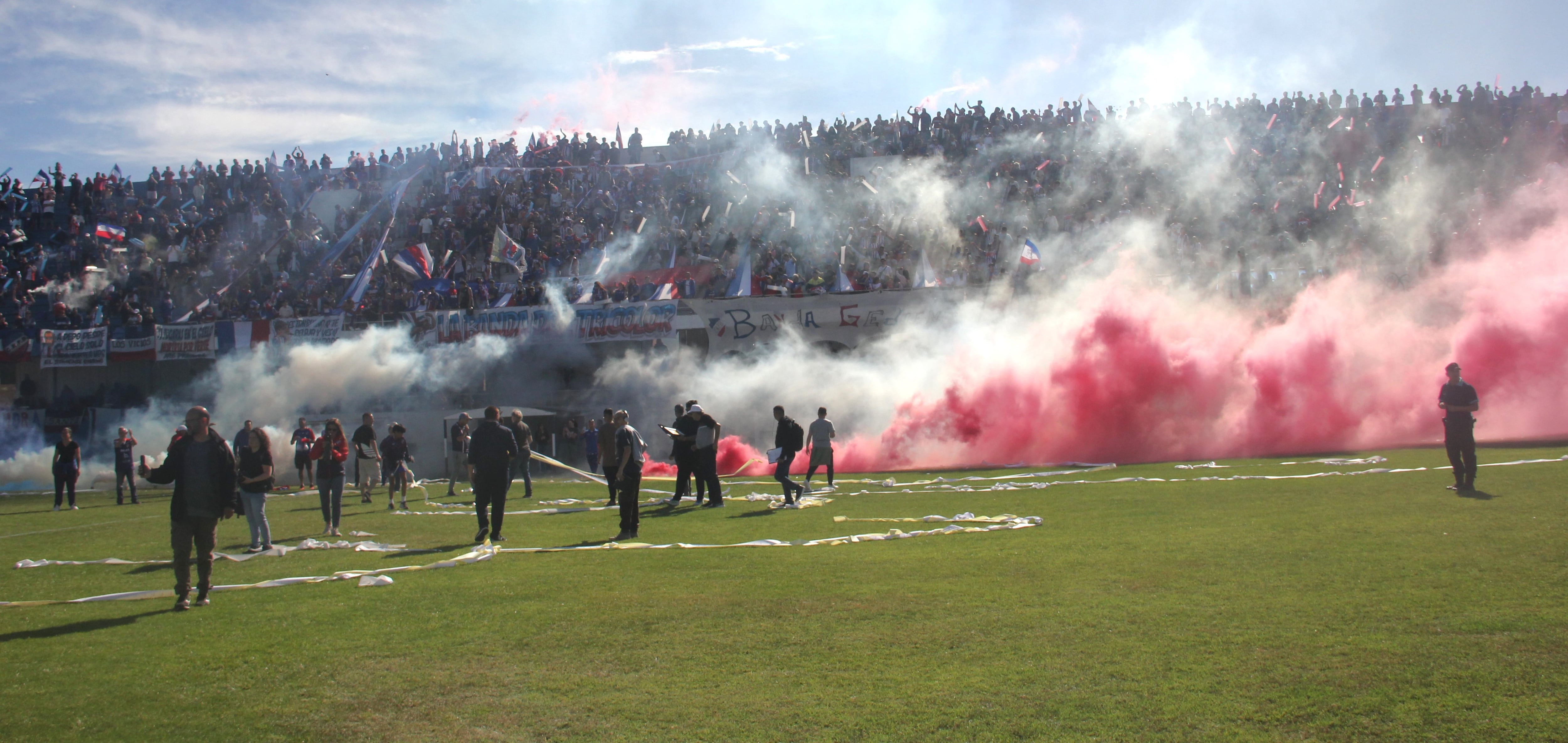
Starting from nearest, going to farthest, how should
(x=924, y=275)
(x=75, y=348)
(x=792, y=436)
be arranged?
(x=792, y=436), (x=924, y=275), (x=75, y=348)

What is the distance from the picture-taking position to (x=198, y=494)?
854 centimetres

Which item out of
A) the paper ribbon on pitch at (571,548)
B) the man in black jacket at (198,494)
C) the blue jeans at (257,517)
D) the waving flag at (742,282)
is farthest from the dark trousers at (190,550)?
the waving flag at (742,282)

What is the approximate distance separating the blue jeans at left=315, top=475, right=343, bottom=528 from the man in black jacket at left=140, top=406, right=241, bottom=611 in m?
4.75

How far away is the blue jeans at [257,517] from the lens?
11906 millimetres

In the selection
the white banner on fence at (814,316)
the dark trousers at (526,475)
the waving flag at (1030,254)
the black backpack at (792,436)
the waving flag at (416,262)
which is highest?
the waving flag at (416,262)

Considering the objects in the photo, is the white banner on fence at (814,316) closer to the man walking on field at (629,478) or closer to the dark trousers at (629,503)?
the man walking on field at (629,478)

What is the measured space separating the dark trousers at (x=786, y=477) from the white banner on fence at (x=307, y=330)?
19196mm

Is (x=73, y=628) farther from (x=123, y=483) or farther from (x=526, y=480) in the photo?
(x=123, y=483)

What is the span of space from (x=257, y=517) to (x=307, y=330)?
1981 centimetres

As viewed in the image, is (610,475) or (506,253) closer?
(610,475)

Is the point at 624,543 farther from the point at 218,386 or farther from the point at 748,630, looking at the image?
the point at 218,386

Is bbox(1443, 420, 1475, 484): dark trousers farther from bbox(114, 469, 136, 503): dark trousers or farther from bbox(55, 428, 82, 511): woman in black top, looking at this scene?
bbox(55, 428, 82, 511): woman in black top

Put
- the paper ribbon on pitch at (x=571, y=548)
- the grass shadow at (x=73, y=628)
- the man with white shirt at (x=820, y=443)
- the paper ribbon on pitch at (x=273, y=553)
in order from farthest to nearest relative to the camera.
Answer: the man with white shirt at (x=820, y=443) → the paper ribbon on pitch at (x=273, y=553) → the paper ribbon on pitch at (x=571, y=548) → the grass shadow at (x=73, y=628)

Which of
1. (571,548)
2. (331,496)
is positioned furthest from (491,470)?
(331,496)
